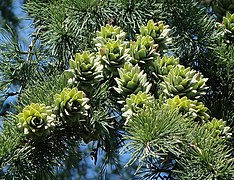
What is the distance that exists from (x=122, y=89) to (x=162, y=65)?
0.07 metres

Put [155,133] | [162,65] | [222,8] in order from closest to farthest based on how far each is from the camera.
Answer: [155,133] < [162,65] < [222,8]

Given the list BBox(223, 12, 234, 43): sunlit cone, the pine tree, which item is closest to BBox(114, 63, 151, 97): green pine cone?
the pine tree

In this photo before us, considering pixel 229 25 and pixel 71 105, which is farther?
pixel 229 25

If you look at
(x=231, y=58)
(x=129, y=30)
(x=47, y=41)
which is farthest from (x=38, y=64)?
(x=231, y=58)

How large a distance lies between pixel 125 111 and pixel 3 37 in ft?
0.93

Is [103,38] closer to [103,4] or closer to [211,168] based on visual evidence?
[103,4]

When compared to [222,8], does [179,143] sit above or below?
below

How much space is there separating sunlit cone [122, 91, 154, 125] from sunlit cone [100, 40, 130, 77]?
69 mm

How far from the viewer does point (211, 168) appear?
0.58m

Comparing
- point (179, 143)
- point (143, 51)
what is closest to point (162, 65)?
point (143, 51)

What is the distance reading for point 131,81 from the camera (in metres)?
0.64

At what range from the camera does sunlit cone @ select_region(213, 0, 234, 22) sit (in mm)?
824

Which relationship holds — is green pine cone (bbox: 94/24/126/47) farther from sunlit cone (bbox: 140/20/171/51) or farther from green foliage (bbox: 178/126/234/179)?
green foliage (bbox: 178/126/234/179)

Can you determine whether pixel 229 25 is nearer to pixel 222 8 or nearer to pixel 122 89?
pixel 222 8
